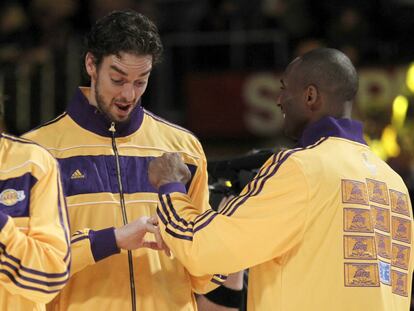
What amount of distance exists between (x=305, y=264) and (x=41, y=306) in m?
0.92

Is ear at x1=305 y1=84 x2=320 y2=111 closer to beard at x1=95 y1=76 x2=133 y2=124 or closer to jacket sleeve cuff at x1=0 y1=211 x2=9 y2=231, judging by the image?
beard at x1=95 y1=76 x2=133 y2=124

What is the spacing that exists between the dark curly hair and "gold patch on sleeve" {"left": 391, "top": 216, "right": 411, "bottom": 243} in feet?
3.61

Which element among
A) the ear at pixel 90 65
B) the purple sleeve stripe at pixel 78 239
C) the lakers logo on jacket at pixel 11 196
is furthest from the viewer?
the ear at pixel 90 65

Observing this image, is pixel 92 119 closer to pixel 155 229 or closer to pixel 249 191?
pixel 155 229

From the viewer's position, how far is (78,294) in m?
3.75

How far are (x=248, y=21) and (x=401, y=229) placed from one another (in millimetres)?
6826

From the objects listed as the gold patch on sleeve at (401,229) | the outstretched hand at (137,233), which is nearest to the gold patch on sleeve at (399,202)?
the gold patch on sleeve at (401,229)

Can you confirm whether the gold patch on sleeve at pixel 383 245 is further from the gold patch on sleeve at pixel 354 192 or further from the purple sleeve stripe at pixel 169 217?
the purple sleeve stripe at pixel 169 217

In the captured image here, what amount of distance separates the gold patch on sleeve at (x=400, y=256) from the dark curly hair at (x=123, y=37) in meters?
1.16

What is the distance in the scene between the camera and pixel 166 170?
3770 millimetres

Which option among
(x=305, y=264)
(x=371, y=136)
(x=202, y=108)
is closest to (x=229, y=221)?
(x=305, y=264)

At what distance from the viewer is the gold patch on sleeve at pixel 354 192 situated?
361cm

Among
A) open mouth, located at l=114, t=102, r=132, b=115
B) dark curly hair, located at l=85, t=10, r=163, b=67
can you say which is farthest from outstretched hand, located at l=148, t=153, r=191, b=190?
dark curly hair, located at l=85, t=10, r=163, b=67

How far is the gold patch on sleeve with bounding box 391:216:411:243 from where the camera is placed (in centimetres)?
381
